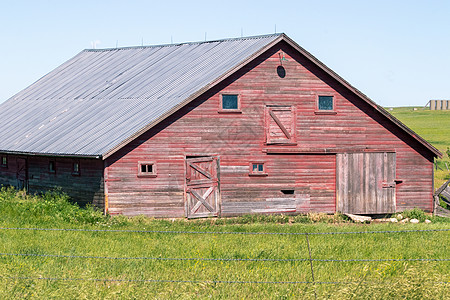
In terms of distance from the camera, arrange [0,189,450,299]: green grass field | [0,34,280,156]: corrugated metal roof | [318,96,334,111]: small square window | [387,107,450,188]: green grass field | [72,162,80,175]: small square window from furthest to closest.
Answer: [387,107,450,188]: green grass field, [318,96,334,111]: small square window, [0,34,280,156]: corrugated metal roof, [72,162,80,175]: small square window, [0,189,450,299]: green grass field

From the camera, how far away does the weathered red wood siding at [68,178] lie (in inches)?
1037

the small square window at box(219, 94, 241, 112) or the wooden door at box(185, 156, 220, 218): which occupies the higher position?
the small square window at box(219, 94, 241, 112)

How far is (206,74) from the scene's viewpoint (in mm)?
29000

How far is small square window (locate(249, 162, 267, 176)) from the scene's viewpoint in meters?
28.0

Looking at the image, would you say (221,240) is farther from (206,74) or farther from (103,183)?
(206,74)

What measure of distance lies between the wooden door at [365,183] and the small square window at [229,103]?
4619mm

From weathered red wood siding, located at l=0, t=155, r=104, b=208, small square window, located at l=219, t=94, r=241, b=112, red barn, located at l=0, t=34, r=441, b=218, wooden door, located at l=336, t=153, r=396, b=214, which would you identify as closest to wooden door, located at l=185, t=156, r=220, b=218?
red barn, located at l=0, t=34, r=441, b=218

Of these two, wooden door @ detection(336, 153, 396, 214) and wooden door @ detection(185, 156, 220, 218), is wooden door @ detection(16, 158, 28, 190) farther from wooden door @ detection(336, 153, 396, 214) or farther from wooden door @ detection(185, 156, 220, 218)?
wooden door @ detection(336, 153, 396, 214)

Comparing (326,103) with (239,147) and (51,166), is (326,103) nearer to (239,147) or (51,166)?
(239,147)

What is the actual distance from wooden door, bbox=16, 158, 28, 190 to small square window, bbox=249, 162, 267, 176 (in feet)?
32.3

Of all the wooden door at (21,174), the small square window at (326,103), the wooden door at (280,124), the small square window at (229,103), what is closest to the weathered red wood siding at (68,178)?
the wooden door at (21,174)

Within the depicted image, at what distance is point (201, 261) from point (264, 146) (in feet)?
39.7

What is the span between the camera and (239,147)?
91.2 feet

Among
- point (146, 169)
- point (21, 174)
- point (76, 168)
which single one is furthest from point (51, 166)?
point (146, 169)
